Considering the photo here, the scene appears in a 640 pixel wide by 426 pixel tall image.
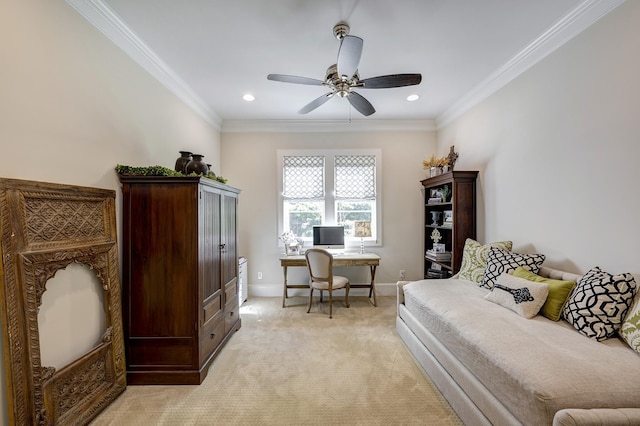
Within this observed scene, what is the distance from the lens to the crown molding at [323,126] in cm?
439

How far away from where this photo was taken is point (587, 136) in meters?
2.05

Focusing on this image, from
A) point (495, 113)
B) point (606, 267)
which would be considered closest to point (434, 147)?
point (495, 113)

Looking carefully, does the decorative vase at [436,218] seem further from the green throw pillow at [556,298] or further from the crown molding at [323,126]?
the green throw pillow at [556,298]

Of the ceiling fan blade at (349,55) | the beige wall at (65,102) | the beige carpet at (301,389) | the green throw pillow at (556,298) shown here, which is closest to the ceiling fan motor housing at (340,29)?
the ceiling fan blade at (349,55)

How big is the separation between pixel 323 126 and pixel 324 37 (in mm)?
2117

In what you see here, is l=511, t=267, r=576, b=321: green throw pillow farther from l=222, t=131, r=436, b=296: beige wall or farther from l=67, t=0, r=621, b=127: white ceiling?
l=222, t=131, r=436, b=296: beige wall

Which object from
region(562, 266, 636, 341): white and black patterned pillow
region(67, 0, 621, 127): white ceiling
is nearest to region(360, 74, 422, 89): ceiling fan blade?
region(67, 0, 621, 127): white ceiling

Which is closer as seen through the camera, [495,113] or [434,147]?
[495,113]

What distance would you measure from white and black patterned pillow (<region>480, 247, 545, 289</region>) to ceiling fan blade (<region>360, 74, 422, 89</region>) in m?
1.83

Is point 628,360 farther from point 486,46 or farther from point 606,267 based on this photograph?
point 486,46

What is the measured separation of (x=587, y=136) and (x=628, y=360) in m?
1.59

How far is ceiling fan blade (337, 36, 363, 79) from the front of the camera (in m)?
1.75

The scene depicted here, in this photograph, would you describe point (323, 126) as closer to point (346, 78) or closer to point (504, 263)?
point (346, 78)

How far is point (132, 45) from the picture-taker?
2.31 m
